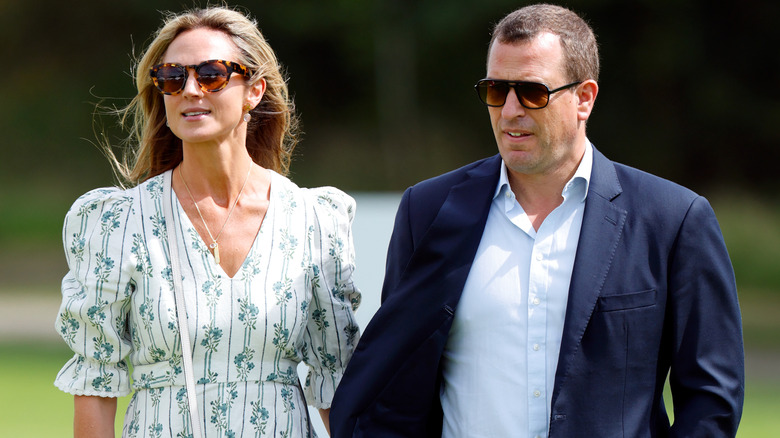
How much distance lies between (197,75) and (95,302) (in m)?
0.76

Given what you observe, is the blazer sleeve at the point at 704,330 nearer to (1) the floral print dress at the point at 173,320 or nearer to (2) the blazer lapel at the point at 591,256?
(2) the blazer lapel at the point at 591,256

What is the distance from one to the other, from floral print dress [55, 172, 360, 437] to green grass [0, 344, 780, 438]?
16.1 feet

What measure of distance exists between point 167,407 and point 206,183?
28.3 inches

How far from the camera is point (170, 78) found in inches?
125

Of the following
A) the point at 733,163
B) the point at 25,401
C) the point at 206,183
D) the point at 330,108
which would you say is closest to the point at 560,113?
the point at 206,183

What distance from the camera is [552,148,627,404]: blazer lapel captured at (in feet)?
9.00

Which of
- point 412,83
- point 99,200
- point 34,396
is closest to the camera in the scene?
point 99,200

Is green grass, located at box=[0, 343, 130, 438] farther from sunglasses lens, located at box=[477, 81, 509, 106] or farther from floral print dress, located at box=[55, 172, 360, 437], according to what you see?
sunglasses lens, located at box=[477, 81, 509, 106]

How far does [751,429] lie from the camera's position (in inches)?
306

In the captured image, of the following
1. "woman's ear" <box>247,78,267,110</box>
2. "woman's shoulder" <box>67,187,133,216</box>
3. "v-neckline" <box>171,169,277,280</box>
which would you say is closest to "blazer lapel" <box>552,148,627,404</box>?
"v-neckline" <box>171,169,277,280</box>

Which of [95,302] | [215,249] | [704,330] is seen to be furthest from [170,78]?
[704,330]

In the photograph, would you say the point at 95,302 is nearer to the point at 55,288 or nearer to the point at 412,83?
the point at 55,288

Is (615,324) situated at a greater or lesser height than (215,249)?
lesser

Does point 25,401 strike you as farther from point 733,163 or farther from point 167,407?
point 733,163
